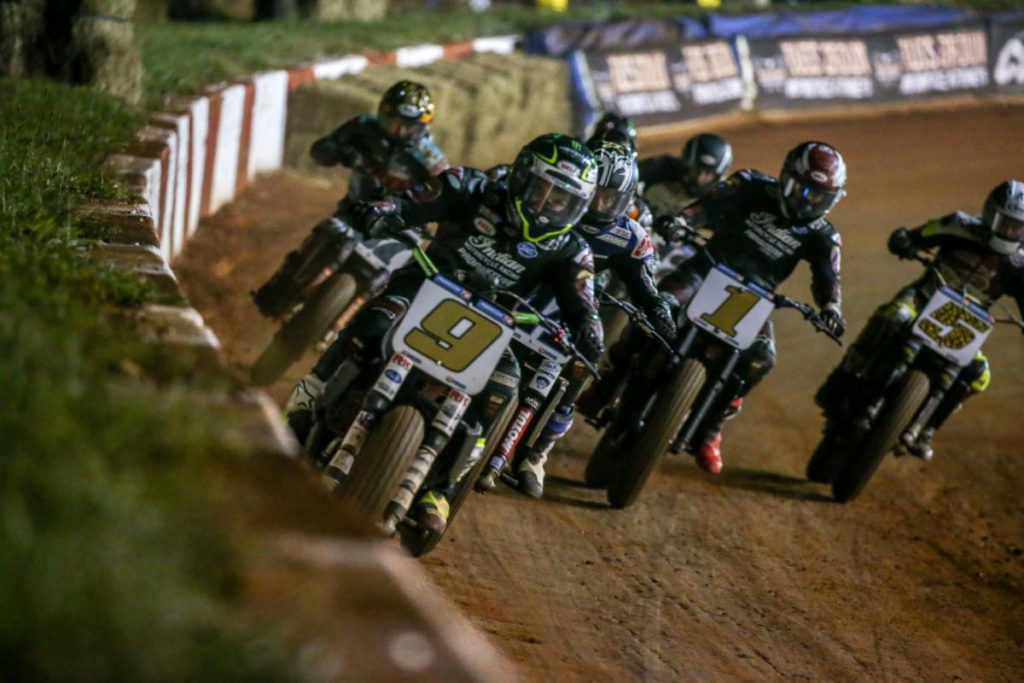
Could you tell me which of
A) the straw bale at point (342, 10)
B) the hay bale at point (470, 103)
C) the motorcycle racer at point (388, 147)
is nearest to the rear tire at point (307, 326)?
the motorcycle racer at point (388, 147)

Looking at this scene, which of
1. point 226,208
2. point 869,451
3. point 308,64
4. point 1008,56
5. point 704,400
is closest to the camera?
point 704,400

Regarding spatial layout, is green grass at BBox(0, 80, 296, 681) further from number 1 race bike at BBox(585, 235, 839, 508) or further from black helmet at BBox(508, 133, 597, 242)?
number 1 race bike at BBox(585, 235, 839, 508)

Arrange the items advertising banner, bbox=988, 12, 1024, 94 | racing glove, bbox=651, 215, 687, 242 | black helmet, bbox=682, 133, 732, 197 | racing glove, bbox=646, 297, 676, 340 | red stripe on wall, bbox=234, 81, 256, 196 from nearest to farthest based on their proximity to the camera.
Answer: racing glove, bbox=646, 297, 676, 340 < racing glove, bbox=651, 215, 687, 242 < black helmet, bbox=682, 133, 732, 197 < red stripe on wall, bbox=234, 81, 256, 196 < advertising banner, bbox=988, 12, 1024, 94

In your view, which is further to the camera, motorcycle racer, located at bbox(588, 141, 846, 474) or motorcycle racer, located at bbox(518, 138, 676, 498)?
motorcycle racer, located at bbox(588, 141, 846, 474)

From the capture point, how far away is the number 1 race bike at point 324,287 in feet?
29.6

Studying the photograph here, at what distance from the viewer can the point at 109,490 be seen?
3066mm

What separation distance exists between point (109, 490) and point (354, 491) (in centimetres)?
290

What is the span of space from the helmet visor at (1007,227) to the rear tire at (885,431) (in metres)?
→ 1.18

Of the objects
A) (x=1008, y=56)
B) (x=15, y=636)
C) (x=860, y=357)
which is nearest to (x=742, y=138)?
(x=1008, y=56)

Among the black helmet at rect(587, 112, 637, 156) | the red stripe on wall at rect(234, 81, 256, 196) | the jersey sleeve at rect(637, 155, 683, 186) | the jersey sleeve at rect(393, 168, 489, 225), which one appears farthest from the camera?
the red stripe on wall at rect(234, 81, 256, 196)

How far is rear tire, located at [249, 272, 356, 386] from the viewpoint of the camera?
898 centimetres

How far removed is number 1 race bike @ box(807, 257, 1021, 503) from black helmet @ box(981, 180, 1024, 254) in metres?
0.42

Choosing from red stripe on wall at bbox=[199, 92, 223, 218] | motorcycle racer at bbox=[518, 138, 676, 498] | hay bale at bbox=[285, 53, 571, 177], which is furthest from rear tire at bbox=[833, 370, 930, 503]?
hay bale at bbox=[285, 53, 571, 177]

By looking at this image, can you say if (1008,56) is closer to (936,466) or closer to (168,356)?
(936,466)
